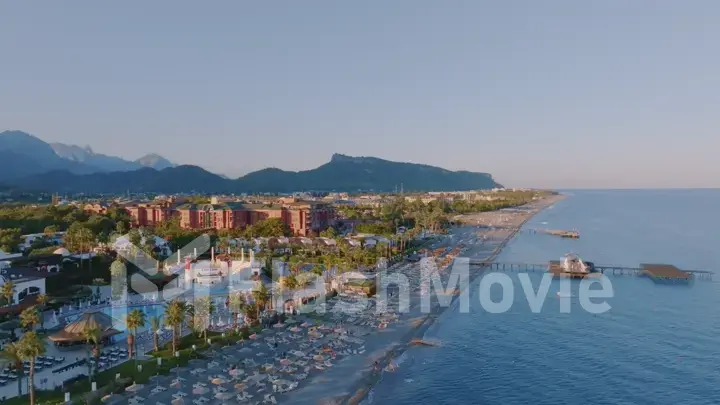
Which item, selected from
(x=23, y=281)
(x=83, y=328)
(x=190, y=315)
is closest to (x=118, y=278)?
(x=23, y=281)

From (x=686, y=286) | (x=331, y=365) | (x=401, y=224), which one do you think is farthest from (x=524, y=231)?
(x=331, y=365)

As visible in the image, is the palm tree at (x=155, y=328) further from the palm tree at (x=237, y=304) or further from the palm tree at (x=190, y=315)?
the palm tree at (x=237, y=304)

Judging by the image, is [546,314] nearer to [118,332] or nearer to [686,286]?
[686,286]

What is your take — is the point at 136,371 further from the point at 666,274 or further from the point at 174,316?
the point at 666,274

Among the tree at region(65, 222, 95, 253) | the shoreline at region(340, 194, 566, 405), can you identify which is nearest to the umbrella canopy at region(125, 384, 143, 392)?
the shoreline at region(340, 194, 566, 405)

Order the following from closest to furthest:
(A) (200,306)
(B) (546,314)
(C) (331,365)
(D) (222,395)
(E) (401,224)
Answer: (D) (222,395)
(C) (331,365)
(A) (200,306)
(B) (546,314)
(E) (401,224)

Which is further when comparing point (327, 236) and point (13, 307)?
point (327, 236)
